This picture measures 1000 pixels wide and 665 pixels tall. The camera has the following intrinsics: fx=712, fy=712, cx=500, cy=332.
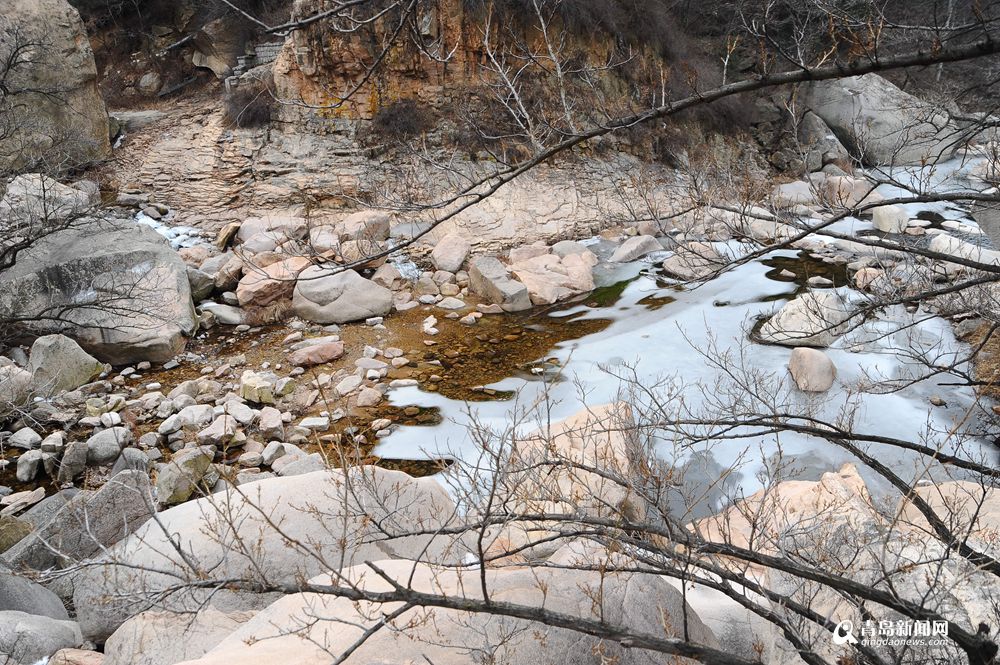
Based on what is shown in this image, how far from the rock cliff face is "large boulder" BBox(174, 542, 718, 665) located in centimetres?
1034

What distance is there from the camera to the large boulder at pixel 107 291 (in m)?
8.21

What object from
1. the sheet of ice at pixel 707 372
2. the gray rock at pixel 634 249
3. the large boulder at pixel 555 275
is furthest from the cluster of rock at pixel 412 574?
the gray rock at pixel 634 249

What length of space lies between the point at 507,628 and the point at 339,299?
713cm

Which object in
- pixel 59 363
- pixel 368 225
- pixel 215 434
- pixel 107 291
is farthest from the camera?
pixel 368 225

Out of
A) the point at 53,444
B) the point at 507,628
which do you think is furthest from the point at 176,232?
the point at 507,628

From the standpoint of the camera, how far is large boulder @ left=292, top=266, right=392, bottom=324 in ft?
31.3

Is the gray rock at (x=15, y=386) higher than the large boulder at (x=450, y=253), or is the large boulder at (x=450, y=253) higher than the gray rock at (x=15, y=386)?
the gray rock at (x=15, y=386)

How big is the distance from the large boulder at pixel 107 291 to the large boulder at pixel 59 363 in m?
0.30

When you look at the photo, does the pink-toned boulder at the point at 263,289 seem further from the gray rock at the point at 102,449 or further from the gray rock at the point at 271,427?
the gray rock at the point at 102,449

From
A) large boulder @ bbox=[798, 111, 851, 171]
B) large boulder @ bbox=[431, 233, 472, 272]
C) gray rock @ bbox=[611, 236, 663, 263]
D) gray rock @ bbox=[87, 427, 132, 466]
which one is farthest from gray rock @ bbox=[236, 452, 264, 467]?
large boulder @ bbox=[798, 111, 851, 171]

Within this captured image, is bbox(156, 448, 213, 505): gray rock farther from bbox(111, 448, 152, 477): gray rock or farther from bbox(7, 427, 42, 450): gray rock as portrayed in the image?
bbox(7, 427, 42, 450): gray rock

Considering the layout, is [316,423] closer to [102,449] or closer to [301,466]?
[301,466]

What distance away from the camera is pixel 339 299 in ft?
31.6

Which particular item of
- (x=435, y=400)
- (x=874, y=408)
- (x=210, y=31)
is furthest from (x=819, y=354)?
(x=210, y=31)
